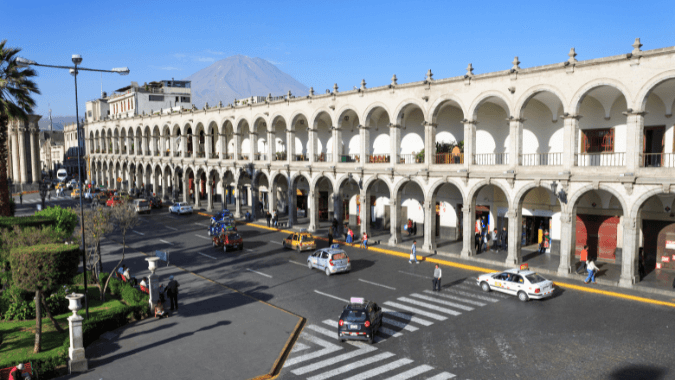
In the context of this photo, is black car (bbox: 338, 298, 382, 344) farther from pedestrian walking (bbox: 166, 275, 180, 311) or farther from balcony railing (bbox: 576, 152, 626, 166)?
balcony railing (bbox: 576, 152, 626, 166)

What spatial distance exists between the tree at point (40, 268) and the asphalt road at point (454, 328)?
27.0 ft

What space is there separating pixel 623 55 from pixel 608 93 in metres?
4.11

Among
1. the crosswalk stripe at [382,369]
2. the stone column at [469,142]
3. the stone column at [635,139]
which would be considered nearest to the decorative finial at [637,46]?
the stone column at [635,139]

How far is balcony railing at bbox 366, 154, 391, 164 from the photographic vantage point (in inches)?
1573

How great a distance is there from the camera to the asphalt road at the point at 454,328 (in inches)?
634

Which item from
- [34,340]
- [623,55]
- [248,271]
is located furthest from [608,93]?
[34,340]

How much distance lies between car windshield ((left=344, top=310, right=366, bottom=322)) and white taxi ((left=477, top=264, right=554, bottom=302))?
988 cm

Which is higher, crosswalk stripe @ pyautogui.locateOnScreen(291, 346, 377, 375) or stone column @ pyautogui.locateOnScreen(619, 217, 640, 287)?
stone column @ pyautogui.locateOnScreen(619, 217, 640, 287)

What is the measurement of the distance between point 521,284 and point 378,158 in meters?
19.4

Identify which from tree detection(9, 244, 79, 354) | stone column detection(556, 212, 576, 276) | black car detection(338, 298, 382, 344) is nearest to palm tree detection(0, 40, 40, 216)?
tree detection(9, 244, 79, 354)

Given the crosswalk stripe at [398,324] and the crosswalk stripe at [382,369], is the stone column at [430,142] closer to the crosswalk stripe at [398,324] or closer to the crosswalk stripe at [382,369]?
the crosswalk stripe at [398,324]

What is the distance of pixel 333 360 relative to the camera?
17.1 m

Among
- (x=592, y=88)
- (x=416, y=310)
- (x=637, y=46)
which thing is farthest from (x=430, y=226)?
(x=637, y=46)

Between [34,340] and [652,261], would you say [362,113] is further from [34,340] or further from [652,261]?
[34,340]
